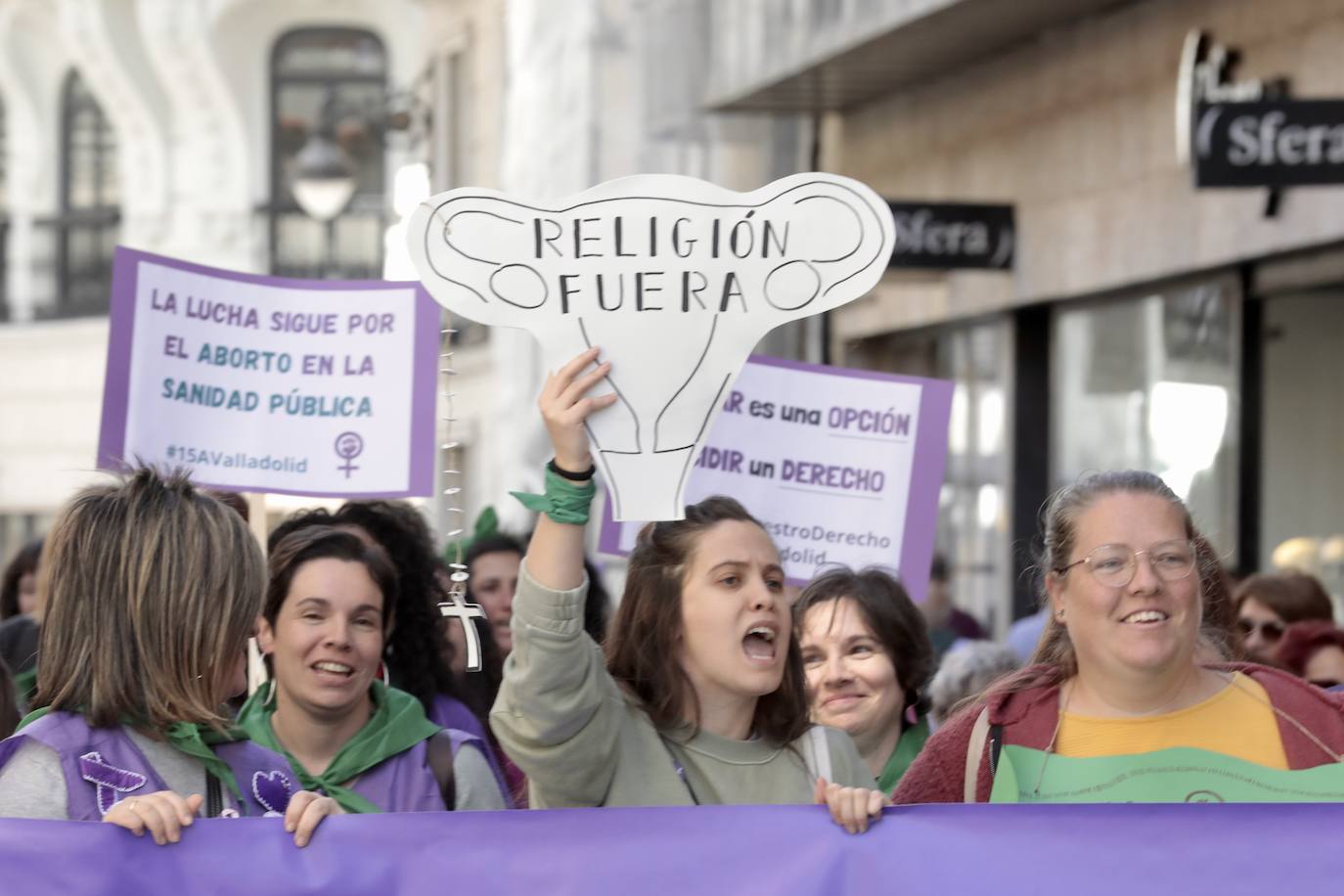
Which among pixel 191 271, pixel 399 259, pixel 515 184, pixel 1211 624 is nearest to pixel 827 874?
pixel 1211 624

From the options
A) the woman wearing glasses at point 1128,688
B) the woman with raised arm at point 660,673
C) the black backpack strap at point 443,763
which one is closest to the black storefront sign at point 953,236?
the black backpack strap at point 443,763

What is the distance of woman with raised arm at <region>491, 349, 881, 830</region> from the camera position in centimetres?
370

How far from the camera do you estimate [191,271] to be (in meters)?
6.31

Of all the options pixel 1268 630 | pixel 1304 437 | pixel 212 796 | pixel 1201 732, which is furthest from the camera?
pixel 1304 437

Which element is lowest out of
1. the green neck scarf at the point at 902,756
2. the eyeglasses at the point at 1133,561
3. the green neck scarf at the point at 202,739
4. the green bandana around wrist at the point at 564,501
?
the green neck scarf at the point at 902,756

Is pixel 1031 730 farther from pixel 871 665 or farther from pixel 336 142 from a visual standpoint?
pixel 336 142

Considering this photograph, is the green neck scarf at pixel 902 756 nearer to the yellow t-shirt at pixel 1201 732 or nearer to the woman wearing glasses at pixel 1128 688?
the woman wearing glasses at pixel 1128 688

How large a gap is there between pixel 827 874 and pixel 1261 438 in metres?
8.09

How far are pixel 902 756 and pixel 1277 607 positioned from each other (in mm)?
2283

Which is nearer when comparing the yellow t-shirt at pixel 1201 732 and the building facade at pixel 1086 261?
the yellow t-shirt at pixel 1201 732

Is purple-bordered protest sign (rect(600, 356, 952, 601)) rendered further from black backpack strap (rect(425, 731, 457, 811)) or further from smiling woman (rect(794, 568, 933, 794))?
black backpack strap (rect(425, 731, 457, 811))

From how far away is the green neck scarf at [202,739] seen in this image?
3.67 meters

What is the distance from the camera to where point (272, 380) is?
6.27 meters

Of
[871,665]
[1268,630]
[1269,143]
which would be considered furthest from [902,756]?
[1269,143]
